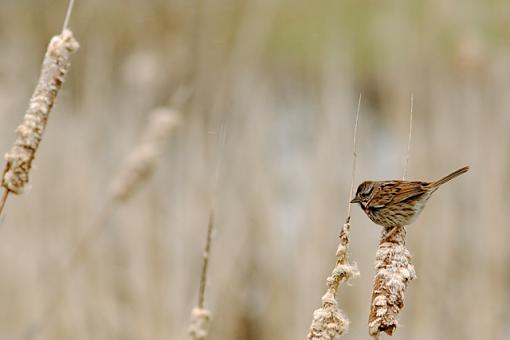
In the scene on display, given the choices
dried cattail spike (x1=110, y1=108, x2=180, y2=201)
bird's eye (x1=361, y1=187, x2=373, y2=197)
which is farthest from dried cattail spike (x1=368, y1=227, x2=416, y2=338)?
dried cattail spike (x1=110, y1=108, x2=180, y2=201)

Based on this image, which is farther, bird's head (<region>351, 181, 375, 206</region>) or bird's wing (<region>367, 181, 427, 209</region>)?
bird's head (<region>351, 181, 375, 206</region>)

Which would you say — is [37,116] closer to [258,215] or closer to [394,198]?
[394,198]

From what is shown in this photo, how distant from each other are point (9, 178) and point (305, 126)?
21.0ft

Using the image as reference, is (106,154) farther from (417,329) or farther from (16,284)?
(417,329)

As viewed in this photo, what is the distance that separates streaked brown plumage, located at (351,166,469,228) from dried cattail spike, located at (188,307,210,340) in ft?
2.62

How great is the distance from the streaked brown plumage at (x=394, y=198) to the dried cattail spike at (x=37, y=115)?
2.84 feet

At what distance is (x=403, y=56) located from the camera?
180 inches

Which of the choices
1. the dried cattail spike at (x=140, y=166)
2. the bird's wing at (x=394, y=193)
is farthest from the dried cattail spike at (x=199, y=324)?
the dried cattail spike at (x=140, y=166)

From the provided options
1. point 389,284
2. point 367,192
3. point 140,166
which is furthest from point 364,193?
point 389,284

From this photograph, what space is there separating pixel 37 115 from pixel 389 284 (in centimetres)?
60

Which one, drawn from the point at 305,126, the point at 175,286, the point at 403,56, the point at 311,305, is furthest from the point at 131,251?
the point at 305,126

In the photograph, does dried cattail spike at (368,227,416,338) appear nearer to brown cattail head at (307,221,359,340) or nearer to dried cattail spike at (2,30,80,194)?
brown cattail head at (307,221,359,340)

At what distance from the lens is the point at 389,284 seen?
131 centimetres

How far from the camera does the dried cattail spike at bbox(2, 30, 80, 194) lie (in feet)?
4.47
